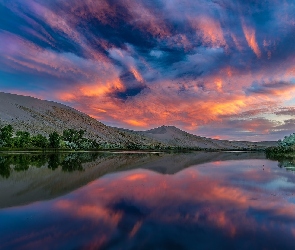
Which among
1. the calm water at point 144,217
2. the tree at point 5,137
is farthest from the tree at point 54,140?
the calm water at point 144,217

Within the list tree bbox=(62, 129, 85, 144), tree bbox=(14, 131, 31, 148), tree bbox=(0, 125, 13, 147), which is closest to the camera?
tree bbox=(0, 125, 13, 147)

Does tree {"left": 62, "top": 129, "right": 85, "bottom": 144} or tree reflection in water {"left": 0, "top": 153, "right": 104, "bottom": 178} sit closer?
tree reflection in water {"left": 0, "top": 153, "right": 104, "bottom": 178}

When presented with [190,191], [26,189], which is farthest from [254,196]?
[26,189]

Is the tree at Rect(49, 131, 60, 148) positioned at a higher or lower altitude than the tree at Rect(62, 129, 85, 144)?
lower

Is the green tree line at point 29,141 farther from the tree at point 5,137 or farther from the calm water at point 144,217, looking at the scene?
the calm water at point 144,217

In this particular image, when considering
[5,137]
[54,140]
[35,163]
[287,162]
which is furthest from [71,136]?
[287,162]

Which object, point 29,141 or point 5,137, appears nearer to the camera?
point 5,137

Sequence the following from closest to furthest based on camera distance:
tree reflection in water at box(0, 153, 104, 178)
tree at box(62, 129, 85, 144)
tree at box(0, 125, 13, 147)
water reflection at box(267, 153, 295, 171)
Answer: tree reflection in water at box(0, 153, 104, 178)
water reflection at box(267, 153, 295, 171)
tree at box(0, 125, 13, 147)
tree at box(62, 129, 85, 144)

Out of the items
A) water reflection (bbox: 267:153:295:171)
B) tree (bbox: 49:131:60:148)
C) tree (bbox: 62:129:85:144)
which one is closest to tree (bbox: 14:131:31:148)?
tree (bbox: 49:131:60:148)

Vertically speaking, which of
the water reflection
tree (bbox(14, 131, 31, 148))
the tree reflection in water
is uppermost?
tree (bbox(14, 131, 31, 148))

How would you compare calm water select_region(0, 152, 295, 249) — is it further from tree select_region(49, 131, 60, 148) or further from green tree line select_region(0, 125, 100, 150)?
tree select_region(49, 131, 60, 148)

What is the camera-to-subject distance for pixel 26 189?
2212 cm

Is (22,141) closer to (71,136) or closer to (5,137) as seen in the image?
(5,137)

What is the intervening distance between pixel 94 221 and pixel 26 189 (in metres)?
10.8
